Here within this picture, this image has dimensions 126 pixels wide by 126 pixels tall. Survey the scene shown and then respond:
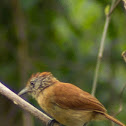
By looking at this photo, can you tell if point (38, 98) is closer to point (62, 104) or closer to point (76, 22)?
point (62, 104)

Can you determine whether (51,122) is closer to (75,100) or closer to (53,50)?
(75,100)

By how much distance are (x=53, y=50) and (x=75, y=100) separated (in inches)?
57.8

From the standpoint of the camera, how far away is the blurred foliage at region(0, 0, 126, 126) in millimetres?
6656

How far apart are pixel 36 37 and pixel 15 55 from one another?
311mm

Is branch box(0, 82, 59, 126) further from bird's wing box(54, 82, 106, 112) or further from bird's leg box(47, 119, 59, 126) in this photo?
bird's wing box(54, 82, 106, 112)

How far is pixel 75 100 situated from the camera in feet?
17.9

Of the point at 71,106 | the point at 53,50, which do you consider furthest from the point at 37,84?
the point at 53,50

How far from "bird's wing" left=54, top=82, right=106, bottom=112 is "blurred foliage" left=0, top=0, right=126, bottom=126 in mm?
1092

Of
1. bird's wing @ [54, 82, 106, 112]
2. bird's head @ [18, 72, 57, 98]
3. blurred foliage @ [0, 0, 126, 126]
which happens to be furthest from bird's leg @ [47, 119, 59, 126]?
blurred foliage @ [0, 0, 126, 126]

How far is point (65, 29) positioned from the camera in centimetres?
663

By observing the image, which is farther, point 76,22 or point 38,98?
point 76,22

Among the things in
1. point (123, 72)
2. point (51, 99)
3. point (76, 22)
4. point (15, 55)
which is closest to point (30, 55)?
point (15, 55)

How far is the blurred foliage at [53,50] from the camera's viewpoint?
262 inches

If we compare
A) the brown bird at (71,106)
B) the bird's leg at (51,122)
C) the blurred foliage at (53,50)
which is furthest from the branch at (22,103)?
the blurred foliage at (53,50)
